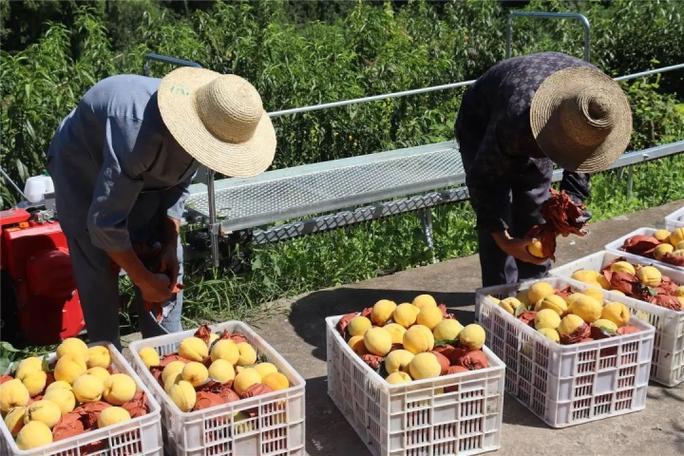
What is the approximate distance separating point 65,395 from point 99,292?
844 millimetres

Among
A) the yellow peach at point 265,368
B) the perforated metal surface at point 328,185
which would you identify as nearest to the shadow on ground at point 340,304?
the perforated metal surface at point 328,185

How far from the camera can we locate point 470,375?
335cm

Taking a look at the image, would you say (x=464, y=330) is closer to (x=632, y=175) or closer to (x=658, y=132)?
(x=632, y=175)

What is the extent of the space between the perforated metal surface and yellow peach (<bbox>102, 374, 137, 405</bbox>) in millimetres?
1798

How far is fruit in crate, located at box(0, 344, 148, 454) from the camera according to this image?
2.88m

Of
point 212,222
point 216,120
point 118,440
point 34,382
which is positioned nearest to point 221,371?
point 118,440

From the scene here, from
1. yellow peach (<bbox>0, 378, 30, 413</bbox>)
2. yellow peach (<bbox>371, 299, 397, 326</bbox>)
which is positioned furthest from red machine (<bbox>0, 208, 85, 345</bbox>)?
yellow peach (<bbox>371, 299, 397, 326</bbox>)

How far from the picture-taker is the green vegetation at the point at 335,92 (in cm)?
543

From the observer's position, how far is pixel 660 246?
15.1ft

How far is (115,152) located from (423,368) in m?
1.48

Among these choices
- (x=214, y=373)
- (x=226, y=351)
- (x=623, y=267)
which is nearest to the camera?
(x=214, y=373)

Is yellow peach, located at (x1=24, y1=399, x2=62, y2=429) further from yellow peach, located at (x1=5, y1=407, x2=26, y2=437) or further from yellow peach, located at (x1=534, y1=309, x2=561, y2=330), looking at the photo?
yellow peach, located at (x1=534, y1=309, x2=561, y2=330)

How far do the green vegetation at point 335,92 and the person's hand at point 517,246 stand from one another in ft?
5.35

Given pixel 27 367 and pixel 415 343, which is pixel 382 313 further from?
pixel 27 367
